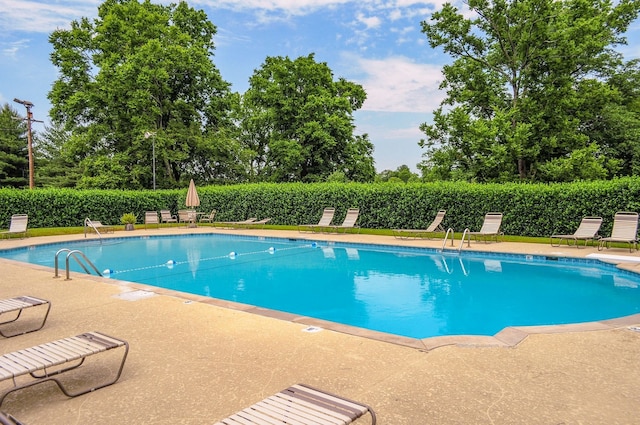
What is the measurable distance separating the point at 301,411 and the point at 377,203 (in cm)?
1514

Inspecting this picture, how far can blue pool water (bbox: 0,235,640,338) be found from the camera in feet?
22.3

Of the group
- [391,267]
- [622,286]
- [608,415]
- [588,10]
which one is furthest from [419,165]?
[608,415]

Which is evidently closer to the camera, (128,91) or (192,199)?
(192,199)

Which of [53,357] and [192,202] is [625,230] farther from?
[192,202]

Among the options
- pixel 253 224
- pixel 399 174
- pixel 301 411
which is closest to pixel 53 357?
pixel 301 411

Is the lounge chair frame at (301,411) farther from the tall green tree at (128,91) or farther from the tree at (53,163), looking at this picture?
the tree at (53,163)

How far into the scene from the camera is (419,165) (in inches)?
1029

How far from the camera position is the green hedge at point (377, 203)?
12.9 m

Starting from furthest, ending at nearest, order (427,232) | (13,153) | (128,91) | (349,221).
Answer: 1. (13,153)
2. (128,91)
3. (349,221)
4. (427,232)

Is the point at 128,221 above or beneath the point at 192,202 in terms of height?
beneath

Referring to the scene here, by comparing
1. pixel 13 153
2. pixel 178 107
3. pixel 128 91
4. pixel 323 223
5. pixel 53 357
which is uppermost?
pixel 128 91

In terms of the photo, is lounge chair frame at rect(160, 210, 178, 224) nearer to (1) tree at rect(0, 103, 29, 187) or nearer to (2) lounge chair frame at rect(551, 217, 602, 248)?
(2) lounge chair frame at rect(551, 217, 602, 248)

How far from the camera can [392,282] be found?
936cm

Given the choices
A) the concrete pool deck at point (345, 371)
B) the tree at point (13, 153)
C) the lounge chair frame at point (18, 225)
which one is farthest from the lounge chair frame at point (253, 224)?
the tree at point (13, 153)
